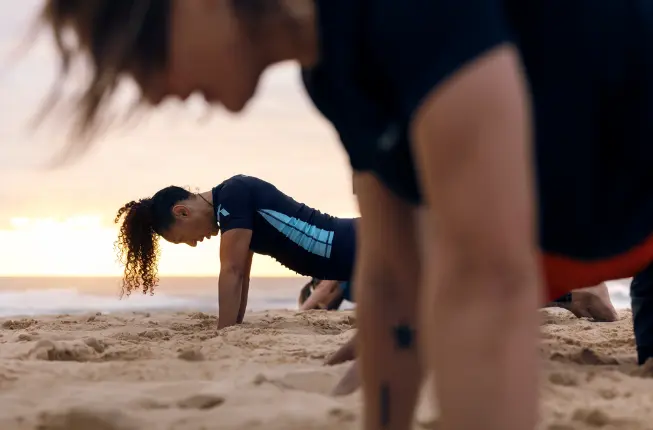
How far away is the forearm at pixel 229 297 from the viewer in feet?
12.0

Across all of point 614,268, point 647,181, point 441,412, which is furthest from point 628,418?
point 441,412

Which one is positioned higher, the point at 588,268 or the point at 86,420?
the point at 588,268

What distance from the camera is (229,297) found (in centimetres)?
372

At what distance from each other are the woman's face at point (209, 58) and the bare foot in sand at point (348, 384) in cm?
92

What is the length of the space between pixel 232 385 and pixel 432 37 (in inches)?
48.6

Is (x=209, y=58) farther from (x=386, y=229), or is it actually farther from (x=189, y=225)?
(x=189, y=225)

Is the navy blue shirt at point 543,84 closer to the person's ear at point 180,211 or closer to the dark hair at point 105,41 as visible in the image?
the dark hair at point 105,41

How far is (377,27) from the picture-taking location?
67 cm

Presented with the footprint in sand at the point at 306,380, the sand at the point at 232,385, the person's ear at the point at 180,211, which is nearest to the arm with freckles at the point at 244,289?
the person's ear at the point at 180,211

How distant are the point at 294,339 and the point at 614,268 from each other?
5.99ft

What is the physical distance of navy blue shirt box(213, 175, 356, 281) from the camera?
12.5ft

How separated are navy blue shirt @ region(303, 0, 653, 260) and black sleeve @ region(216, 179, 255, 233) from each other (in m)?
2.86

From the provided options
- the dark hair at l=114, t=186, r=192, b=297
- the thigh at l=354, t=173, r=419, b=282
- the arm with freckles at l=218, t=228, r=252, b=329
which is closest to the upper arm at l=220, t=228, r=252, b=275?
the arm with freckles at l=218, t=228, r=252, b=329

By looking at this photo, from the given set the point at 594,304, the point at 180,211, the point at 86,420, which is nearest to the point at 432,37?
the point at 86,420
